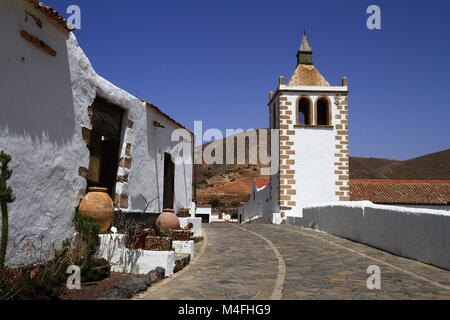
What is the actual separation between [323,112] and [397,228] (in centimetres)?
1318

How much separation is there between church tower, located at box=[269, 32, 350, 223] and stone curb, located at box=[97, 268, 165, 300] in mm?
14840

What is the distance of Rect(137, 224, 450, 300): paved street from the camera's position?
554 cm

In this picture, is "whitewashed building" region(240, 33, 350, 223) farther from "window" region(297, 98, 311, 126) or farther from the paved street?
the paved street

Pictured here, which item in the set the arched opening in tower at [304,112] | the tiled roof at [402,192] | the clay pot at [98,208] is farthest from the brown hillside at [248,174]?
the clay pot at [98,208]

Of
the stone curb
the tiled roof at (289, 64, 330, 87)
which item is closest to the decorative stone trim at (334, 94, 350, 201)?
the tiled roof at (289, 64, 330, 87)

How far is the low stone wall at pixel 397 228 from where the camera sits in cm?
804

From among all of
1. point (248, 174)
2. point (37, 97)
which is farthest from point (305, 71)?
point (248, 174)

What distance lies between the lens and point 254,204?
30094 millimetres

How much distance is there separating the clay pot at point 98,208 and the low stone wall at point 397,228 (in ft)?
20.6

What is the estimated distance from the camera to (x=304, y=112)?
2239cm

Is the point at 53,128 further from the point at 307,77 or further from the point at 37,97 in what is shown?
the point at 307,77
